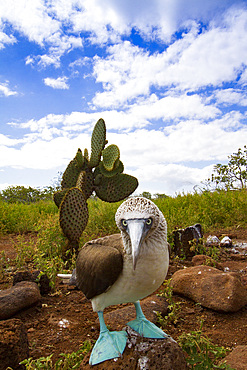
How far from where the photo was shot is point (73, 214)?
4.55 metres

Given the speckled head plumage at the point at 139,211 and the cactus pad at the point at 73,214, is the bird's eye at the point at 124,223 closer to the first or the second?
the speckled head plumage at the point at 139,211

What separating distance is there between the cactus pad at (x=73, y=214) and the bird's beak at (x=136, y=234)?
2.91m

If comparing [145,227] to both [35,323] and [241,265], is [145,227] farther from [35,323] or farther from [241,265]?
[241,265]

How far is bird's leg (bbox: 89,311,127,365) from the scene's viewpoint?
1.92m

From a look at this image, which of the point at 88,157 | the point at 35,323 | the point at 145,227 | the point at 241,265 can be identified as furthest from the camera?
the point at 88,157

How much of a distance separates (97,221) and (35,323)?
4.17 meters

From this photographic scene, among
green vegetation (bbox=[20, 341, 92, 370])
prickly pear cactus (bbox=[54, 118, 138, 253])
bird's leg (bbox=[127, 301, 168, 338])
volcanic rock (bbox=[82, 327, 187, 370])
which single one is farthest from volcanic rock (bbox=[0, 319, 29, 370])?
prickly pear cactus (bbox=[54, 118, 138, 253])

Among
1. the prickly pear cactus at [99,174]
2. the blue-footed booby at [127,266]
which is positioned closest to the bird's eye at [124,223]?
the blue-footed booby at [127,266]

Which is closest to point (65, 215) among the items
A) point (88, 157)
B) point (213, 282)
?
point (88, 157)

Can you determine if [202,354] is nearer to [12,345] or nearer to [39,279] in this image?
A: [12,345]

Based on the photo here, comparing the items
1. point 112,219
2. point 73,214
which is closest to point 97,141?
point 73,214

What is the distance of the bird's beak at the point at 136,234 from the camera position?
1.64 metres

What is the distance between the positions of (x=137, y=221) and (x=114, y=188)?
3.90 metres

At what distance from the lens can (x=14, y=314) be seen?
3.02 m
